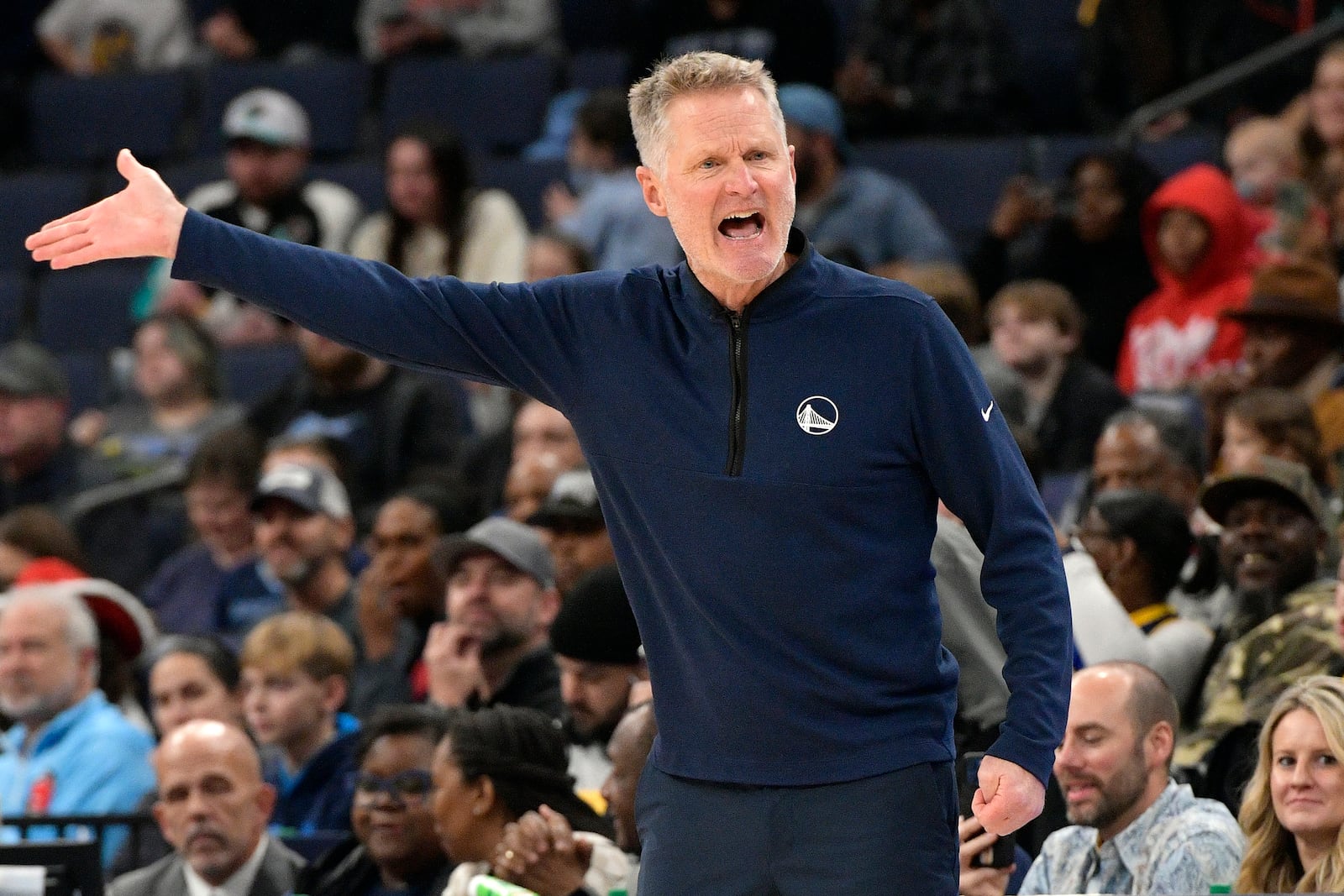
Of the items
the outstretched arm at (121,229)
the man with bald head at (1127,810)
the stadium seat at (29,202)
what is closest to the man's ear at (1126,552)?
the man with bald head at (1127,810)

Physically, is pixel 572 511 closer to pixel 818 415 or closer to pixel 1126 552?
pixel 1126 552

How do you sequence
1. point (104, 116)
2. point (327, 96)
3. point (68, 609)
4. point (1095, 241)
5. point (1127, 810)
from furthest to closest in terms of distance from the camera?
point (104, 116) → point (327, 96) → point (1095, 241) → point (68, 609) → point (1127, 810)

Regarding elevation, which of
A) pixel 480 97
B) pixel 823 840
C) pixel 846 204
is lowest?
pixel 823 840

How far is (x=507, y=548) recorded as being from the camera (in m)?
5.30

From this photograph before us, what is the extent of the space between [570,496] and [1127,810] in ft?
7.17

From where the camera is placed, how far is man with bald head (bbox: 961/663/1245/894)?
3717mm

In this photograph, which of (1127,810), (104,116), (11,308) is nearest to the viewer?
(1127,810)

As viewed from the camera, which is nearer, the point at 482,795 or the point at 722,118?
the point at 722,118

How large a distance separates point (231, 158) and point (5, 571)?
93.0 inches

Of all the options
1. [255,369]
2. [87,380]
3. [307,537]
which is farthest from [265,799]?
[87,380]

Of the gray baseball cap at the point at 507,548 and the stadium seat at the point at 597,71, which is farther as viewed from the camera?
the stadium seat at the point at 597,71

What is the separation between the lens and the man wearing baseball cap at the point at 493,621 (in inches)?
204

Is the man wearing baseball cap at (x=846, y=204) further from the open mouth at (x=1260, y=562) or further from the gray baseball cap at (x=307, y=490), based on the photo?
the open mouth at (x=1260, y=562)

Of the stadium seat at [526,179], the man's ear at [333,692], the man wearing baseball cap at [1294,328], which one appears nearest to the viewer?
the man's ear at [333,692]
